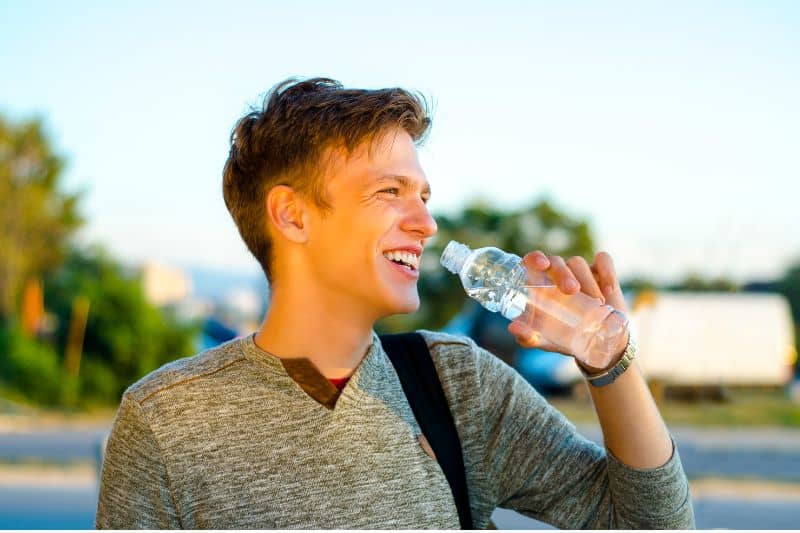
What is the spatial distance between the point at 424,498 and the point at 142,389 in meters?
0.57

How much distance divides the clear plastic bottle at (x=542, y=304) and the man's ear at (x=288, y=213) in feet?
1.13

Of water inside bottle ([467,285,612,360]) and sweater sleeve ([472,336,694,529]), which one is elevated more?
water inside bottle ([467,285,612,360])

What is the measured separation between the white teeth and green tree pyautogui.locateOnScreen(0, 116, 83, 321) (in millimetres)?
29378

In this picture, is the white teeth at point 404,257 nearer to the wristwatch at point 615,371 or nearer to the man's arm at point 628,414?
the man's arm at point 628,414

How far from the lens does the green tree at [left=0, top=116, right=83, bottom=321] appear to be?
29594mm

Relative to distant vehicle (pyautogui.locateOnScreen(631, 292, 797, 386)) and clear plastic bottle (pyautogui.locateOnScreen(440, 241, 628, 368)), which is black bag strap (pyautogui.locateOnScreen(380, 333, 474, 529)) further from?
distant vehicle (pyautogui.locateOnScreen(631, 292, 797, 386))

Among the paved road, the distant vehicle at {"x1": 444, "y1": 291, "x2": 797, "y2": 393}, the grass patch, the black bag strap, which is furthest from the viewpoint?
the distant vehicle at {"x1": 444, "y1": 291, "x2": 797, "y2": 393}

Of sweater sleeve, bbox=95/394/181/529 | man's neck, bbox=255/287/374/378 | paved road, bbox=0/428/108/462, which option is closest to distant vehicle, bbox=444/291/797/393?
paved road, bbox=0/428/108/462

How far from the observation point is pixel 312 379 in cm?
188

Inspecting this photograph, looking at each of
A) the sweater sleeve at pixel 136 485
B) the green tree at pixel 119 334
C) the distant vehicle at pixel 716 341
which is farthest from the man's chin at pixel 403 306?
the distant vehicle at pixel 716 341

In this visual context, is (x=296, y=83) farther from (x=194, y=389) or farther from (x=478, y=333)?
(x=478, y=333)

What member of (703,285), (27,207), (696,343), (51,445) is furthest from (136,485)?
(27,207)

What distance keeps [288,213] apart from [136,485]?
2.08ft

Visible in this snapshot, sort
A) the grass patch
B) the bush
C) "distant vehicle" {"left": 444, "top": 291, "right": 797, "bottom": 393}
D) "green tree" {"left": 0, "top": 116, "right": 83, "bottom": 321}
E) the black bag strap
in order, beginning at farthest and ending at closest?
"green tree" {"left": 0, "top": 116, "right": 83, "bottom": 321}, "distant vehicle" {"left": 444, "top": 291, "right": 797, "bottom": 393}, the bush, the grass patch, the black bag strap
